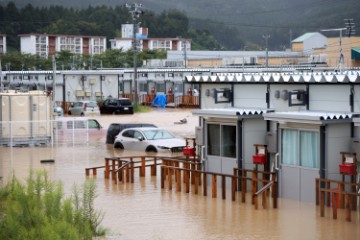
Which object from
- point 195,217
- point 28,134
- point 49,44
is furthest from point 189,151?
point 49,44

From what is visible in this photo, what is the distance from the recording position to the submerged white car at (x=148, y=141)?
36844 millimetres

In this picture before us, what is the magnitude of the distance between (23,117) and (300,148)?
19852 millimetres

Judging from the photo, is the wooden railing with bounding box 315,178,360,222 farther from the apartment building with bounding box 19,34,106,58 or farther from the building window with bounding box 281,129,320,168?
the apartment building with bounding box 19,34,106,58

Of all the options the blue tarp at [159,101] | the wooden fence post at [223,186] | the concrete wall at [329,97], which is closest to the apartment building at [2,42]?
the blue tarp at [159,101]

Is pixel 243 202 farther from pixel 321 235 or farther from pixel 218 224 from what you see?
pixel 321 235

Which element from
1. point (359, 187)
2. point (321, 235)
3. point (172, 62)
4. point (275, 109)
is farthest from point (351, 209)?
point (172, 62)

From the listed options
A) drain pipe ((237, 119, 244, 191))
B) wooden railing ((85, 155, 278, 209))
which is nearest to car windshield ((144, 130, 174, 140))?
wooden railing ((85, 155, 278, 209))

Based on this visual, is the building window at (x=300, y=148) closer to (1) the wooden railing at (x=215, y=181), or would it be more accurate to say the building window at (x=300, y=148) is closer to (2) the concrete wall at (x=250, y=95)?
(1) the wooden railing at (x=215, y=181)

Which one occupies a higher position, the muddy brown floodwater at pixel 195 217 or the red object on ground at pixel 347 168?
the red object on ground at pixel 347 168

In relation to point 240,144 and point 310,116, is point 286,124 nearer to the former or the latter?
point 310,116

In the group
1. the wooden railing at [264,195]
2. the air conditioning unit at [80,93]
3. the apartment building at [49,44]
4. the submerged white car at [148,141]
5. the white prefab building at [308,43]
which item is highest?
the apartment building at [49,44]

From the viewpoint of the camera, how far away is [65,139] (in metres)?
44.7

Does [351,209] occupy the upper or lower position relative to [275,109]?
lower

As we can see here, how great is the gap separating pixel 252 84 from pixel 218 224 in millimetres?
6776
